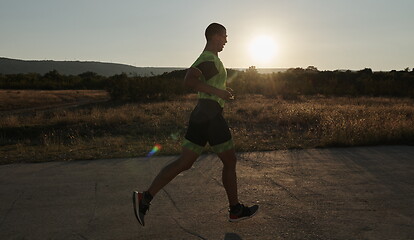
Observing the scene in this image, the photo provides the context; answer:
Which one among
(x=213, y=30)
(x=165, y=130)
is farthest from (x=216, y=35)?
(x=165, y=130)

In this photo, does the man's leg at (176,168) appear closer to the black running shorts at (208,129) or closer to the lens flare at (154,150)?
the black running shorts at (208,129)

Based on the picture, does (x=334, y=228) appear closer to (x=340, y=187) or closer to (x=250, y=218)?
(x=250, y=218)

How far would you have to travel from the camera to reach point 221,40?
3838 mm

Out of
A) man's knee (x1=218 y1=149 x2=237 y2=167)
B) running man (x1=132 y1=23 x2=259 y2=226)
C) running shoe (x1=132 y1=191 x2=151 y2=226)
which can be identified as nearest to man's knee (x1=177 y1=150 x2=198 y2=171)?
running man (x1=132 y1=23 x2=259 y2=226)

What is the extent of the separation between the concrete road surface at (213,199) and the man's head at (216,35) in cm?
162

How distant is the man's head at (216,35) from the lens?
3.80 metres

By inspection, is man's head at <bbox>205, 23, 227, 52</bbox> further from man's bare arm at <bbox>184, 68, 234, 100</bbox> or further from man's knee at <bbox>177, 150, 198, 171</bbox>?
man's knee at <bbox>177, 150, 198, 171</bbox>

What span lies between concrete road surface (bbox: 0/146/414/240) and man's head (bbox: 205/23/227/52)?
1.62 m

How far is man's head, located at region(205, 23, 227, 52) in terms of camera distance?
3.80 m

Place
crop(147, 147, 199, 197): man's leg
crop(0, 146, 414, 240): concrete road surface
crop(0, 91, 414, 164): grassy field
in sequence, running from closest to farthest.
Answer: crop(0, 146, 414, 240): concrete road surface < crop(147, 147, 199, 197): man's leg < crop(0, 91, 414, 164): grassy field

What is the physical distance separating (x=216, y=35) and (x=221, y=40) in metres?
0.07

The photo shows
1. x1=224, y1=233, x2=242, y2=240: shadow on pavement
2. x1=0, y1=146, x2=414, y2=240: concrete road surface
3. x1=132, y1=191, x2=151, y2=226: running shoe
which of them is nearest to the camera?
x1=224, y1=233, x2=242, y2=240: shadow on pavement

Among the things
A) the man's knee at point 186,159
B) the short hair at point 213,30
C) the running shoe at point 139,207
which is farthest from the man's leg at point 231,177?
the short hair at point 213,30

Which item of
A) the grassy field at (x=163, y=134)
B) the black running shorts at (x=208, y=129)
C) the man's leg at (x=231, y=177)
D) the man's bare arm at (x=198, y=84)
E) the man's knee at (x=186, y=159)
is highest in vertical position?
the man's bare arm at (x=198, y=84)
